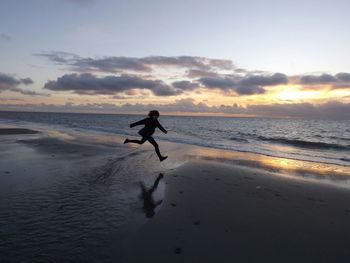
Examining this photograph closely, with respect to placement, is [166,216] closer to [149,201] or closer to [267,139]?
[149,201]

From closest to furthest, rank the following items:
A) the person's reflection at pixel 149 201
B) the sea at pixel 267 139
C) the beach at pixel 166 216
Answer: the beach at pixel 166 216 < the person's reflection at pixel 149 201 < the sea at pixel 267 139

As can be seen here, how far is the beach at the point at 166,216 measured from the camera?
4.41m

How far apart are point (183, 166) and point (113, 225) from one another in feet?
23.0

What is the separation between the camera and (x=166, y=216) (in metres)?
6.01

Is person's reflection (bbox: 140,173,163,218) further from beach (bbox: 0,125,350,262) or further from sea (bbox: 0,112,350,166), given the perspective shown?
sea (bbox: 0,112,350,166)

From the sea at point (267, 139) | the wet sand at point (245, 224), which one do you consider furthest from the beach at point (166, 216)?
the sea at point (267, 139)

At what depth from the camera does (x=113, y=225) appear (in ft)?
17.3

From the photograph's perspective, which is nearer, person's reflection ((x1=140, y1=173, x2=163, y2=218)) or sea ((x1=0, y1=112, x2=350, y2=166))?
person's reflection ((x1=140, y1=173, x2=163, y2=218))

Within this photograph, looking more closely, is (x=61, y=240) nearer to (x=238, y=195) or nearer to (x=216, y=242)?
(x=216, y=242)

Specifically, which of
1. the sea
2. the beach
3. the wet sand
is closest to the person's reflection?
the beach

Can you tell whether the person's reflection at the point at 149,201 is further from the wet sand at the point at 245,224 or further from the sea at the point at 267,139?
the sea at the point at 267,139

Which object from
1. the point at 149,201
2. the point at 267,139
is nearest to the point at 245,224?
the point at 149,201

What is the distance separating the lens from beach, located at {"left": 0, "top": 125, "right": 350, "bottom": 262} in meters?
4.41

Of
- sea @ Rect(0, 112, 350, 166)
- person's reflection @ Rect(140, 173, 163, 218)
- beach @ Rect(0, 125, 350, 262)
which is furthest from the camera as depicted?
sea @ Rect(0, 112, 350, 166)
